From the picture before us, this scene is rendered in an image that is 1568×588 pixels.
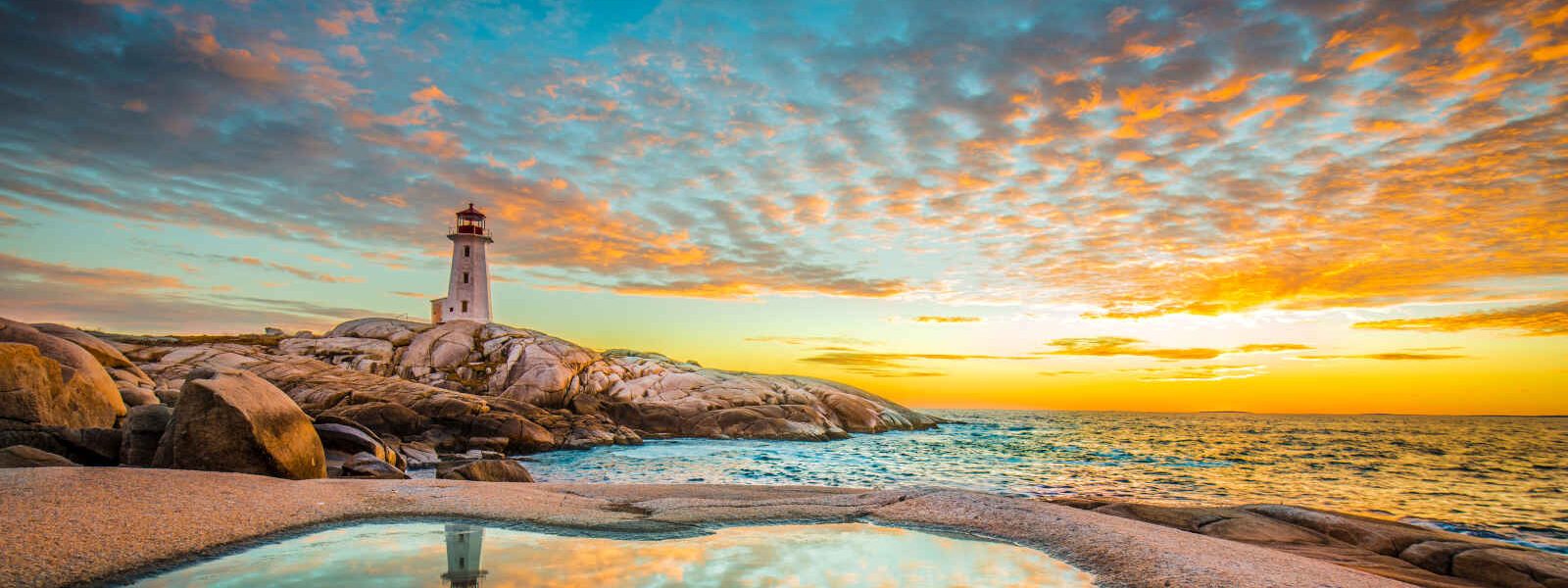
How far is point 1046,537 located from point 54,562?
10831 millimetres

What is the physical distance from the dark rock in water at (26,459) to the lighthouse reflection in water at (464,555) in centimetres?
827

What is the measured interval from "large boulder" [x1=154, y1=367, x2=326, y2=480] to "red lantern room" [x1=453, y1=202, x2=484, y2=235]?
52.9 metres

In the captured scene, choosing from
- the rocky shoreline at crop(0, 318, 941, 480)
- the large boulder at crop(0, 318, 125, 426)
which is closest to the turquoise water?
the rocky shoreline at crop(0, 318, 941, 480)

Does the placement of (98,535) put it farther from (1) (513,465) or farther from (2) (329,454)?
(2) (329,454)

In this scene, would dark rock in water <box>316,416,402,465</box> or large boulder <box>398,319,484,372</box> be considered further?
large boulder <box>398,319,484,372</box>

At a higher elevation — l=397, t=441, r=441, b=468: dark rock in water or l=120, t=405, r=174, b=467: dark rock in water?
l=120, t=405, r=174, b=467: dark rock in water

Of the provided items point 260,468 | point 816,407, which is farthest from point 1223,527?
point 816,407

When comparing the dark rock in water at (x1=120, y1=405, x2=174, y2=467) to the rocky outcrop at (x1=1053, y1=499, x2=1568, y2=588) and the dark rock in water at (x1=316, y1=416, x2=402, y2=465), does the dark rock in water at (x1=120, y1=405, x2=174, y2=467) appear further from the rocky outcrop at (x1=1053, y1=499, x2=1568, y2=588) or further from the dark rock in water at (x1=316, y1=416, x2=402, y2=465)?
the rocky outcrop at (x1=1053, y1=499, x2=1568, y2=588)

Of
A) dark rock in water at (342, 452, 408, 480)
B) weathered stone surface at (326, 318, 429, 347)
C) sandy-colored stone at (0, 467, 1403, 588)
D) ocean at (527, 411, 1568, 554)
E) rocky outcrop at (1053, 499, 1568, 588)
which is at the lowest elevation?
ocean at (527, 411, 1568, 554)

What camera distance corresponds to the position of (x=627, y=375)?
2087 inches

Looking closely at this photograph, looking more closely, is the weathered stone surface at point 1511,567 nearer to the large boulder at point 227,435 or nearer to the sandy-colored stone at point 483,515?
the sandy-colored stone at point 483,515

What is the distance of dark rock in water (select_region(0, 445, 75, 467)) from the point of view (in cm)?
1163

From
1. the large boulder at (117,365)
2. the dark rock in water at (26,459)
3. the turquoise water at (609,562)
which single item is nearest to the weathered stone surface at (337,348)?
the large boulder at (117,365)

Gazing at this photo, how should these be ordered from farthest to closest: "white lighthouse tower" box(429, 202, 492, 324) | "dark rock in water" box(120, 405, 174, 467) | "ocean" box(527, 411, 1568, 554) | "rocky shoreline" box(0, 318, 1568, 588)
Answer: "white lighthouse tower" box(429, 202, 492, 324) < "ocean" box(527, 411, 1568, 554) < "dark rock in water" box(120, 405, 174, 467) < "rocky shoreline" box(0, 318, 1568, 588)
